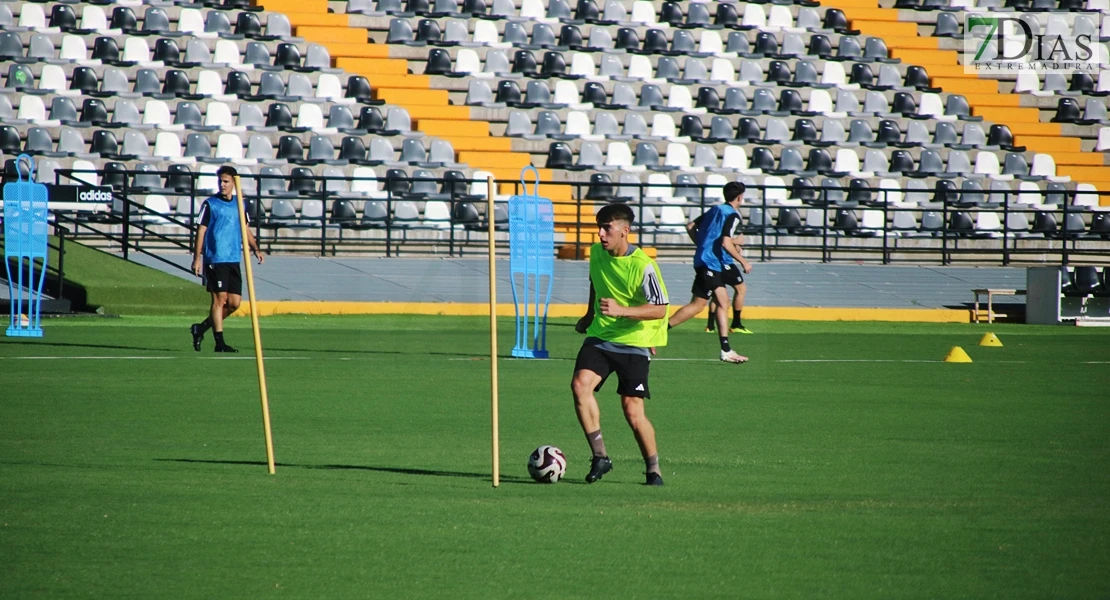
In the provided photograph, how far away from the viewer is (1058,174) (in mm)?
33938

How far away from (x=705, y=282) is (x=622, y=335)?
8395 millimetres

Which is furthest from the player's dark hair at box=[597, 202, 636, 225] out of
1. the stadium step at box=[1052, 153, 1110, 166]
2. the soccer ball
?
the stadium step at box=[1052, 153, 1110, 166]

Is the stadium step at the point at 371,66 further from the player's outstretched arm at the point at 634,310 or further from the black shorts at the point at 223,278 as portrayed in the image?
the player's outstretched arm at the point at 634,310

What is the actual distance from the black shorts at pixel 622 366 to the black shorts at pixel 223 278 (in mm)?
9079

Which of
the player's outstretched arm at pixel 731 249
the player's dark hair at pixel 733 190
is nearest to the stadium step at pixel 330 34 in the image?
the player's dark hair at pixel 733 190

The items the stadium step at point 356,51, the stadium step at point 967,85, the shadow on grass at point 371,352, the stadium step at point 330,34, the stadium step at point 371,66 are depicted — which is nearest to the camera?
the shadow on grass at point 371,352

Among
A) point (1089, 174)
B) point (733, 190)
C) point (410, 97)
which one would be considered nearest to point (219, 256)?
point (733, 190)

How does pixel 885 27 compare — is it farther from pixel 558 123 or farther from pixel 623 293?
pixel 623 293

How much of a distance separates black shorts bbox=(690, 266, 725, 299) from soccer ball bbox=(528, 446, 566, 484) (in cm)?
816

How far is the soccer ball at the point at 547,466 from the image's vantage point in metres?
7.66

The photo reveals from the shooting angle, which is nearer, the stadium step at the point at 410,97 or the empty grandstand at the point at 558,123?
the empty grandstand at the point at 558,123

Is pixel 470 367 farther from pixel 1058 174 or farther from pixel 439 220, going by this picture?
pixel 1058 174

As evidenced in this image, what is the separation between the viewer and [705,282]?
16078 millimetres

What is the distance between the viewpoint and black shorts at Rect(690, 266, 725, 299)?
1595 cm
